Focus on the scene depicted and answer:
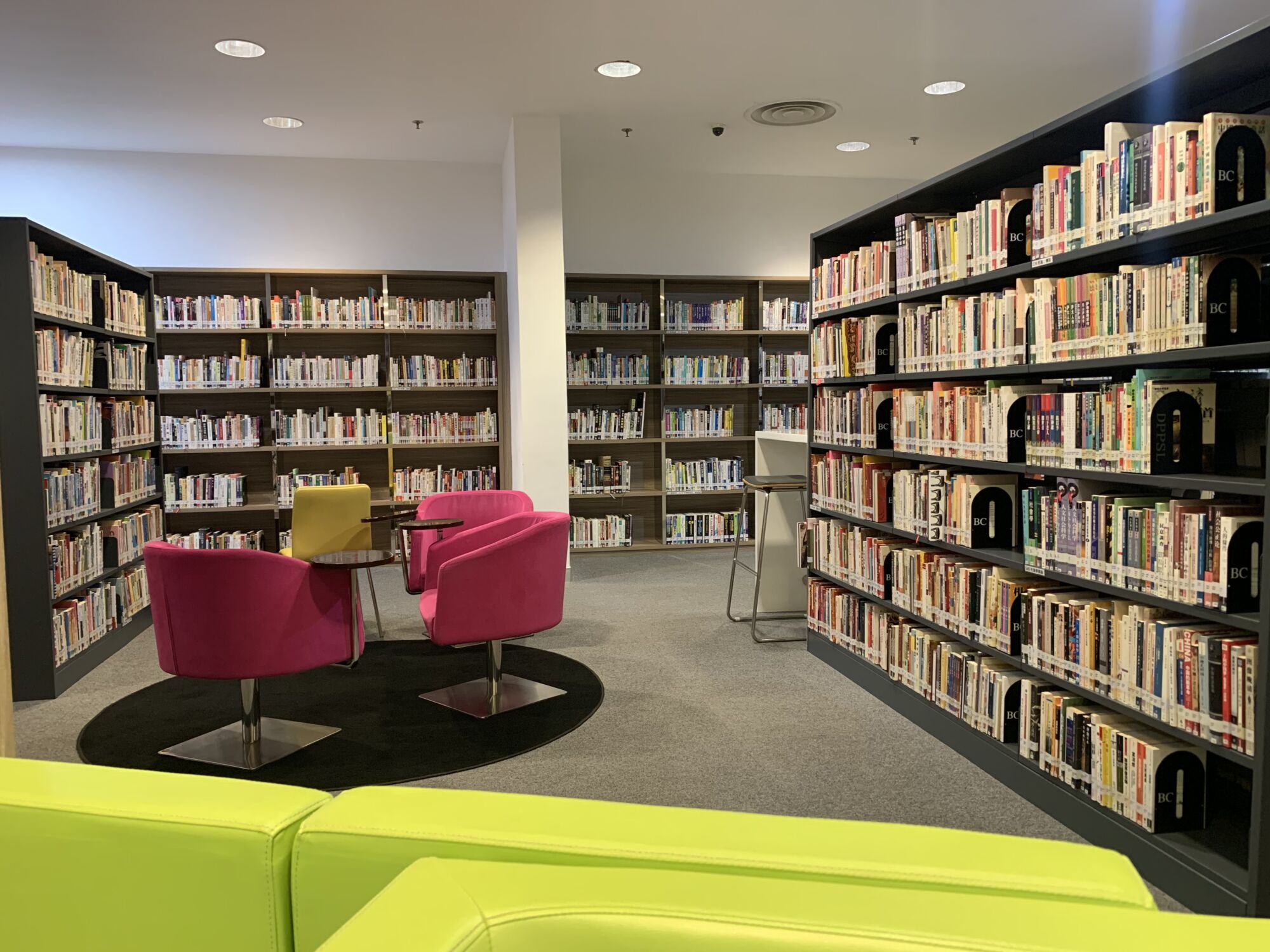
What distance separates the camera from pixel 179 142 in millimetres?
7125

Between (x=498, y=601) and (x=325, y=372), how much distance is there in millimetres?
4589

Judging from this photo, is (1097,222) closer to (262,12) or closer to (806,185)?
(262,12)

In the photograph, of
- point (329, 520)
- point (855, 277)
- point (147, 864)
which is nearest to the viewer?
point (147, 864)

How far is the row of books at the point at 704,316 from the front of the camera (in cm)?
827

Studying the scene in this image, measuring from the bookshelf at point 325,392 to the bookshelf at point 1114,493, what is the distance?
455 centimetres

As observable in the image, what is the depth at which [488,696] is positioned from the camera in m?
4.19

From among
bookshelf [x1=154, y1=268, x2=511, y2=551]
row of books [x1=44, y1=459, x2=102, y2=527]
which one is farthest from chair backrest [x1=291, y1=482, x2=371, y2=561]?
bookshelf [x1=154, y1=268, x2=511, y2=551]

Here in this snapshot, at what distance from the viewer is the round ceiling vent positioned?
640 centimetres

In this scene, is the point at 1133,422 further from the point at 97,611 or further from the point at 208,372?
the point at 208,372

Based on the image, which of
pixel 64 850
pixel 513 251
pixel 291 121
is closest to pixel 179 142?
pixel 291 121

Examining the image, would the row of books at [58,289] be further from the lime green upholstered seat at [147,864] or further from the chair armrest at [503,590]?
the lime green upholstered seat at [147,864]

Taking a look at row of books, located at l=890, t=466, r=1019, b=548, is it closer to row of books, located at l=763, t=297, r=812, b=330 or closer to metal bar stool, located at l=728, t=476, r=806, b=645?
metal bar stool, located at l=728, t=476, r=806, b=645

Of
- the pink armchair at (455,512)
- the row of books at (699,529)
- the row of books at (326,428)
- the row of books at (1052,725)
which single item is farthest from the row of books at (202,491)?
the row of books at (1052,725)

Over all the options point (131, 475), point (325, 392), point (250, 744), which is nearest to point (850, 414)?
point (250, 744)
